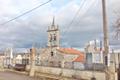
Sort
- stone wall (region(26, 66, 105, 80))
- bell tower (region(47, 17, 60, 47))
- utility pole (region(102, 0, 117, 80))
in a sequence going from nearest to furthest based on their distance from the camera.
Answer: utility pole (region(102, 0, 117, 80)), stone wall (region(26, 66, 105, 80)), bell tower (region(47, 17, 60, 47))

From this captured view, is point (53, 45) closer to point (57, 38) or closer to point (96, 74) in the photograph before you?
point (57, 38)

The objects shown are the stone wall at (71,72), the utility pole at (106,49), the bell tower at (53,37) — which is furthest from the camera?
the bell tower at (53,37)

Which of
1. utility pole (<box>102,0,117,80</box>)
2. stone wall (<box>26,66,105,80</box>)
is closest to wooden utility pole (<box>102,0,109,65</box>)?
utility pole (<box>102,0,117,80</box>)

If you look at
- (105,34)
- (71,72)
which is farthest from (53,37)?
(105,34)

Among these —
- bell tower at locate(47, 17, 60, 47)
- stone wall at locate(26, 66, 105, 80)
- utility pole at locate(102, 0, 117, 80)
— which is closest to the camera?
utility pole at locate(102, 0, 117, 80)

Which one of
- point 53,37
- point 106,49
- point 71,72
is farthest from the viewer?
point 53,37

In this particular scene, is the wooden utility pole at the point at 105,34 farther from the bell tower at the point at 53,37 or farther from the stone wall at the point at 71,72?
the bell tower at the point at 53,37

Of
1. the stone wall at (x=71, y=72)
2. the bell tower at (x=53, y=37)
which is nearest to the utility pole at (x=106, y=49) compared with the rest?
the stone wall at (x=71, y=72)

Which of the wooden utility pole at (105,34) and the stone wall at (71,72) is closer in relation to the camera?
the wooden utility pole at (105,34)

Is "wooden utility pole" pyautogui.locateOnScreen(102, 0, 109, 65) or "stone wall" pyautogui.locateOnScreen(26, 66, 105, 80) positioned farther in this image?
"stone wall" pyautogui.locateOnScreen(26, 66, 105, 80)

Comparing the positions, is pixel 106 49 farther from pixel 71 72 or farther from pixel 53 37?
pixel 53 37

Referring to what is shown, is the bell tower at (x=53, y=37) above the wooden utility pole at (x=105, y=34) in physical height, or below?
above

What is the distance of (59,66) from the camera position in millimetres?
39438

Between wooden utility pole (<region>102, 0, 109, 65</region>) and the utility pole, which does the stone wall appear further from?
wooden utility pole (<region>102, 0, 109, 65</region>)
